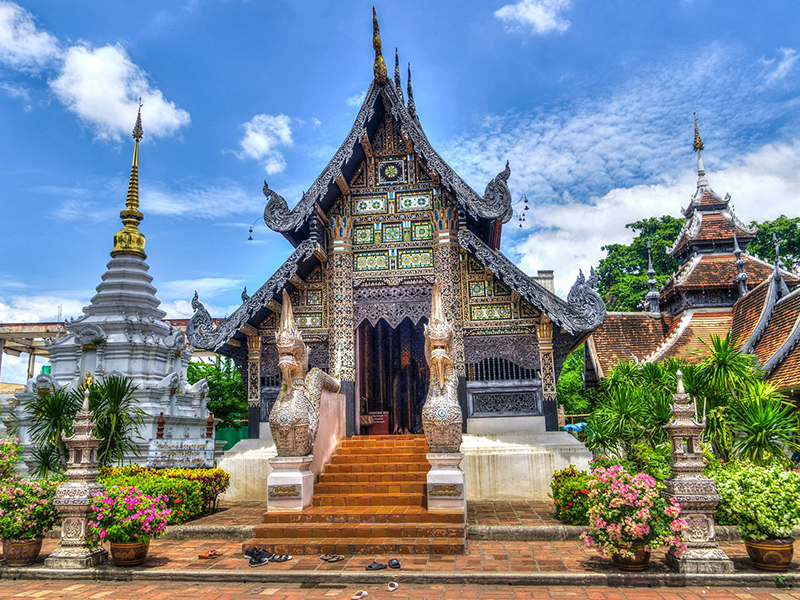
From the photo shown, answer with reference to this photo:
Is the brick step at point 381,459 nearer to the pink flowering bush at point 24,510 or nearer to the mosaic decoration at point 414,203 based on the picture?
the pink flowering bush at point 24,510

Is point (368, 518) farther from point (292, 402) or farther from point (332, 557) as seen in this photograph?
point (292, 402)

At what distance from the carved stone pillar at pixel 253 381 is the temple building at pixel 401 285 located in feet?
0.07

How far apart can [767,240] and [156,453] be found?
2823 centimetres

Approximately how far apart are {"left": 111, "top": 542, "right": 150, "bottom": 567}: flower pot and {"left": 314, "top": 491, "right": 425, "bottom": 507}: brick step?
2352mm

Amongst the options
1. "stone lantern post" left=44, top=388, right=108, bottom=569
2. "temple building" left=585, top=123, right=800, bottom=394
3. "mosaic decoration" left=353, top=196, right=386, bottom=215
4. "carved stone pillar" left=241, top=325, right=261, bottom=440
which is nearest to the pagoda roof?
"mosaic decoration" left=353, top=196, right=386, bottom=215

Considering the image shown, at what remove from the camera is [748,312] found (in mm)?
15641

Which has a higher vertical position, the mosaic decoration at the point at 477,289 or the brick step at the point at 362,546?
the mosaic decoration at the point at 477,289

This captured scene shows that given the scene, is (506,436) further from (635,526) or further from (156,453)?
(156,453)

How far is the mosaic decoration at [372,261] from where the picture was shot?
1102 centimetres

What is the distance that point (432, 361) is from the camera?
799 cm

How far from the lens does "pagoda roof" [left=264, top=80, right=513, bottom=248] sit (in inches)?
404

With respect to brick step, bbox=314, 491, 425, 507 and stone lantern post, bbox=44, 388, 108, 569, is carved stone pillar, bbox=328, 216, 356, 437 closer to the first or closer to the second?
brick step, bbox=314, 491, 425, 507

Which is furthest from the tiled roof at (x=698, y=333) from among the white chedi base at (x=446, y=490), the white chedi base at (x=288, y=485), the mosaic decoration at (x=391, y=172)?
the white chedi base at (x=288, y=485)

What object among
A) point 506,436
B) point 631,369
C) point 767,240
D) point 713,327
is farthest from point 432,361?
point 767,240
